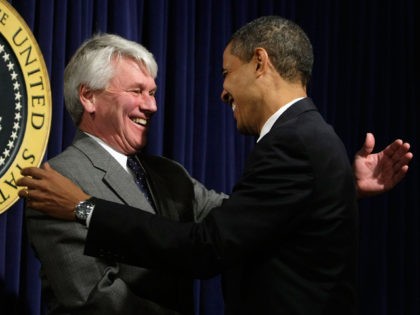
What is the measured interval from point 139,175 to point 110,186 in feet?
0.58

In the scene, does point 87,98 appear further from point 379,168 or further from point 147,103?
point 379,168

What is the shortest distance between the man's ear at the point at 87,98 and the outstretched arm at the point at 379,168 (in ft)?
2.43

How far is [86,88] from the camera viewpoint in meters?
1.93

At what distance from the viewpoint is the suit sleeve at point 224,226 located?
57.9 inches

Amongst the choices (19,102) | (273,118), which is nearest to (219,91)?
(19,102)

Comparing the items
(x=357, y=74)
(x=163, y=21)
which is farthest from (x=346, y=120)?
(x=163, y=21)

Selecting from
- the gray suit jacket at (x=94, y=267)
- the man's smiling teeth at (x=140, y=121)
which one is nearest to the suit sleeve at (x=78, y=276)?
the gray suit jacket at (x=94, y=267)

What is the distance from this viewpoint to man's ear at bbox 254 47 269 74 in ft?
5.49

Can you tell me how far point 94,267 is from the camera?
163 cm

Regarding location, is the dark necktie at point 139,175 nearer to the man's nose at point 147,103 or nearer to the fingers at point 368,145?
the man's nose at point 147,103

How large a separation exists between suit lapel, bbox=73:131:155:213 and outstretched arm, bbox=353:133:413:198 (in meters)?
0.57

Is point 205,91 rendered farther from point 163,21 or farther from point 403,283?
point 403,283

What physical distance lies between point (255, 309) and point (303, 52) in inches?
24.5

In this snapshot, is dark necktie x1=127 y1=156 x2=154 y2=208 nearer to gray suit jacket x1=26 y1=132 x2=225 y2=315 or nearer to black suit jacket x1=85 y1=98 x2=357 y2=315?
gray suit jacket x1=26 y1=132 x2=225 y2=315
